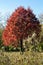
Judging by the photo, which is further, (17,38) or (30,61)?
(17,38)

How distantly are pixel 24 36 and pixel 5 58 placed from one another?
91.4 feet

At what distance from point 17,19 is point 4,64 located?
28.6m

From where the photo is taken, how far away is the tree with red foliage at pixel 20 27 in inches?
1334

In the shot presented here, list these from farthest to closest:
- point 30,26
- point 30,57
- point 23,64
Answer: point 30,26
point 30,57
point 23,64

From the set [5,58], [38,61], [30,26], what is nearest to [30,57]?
[38,61]

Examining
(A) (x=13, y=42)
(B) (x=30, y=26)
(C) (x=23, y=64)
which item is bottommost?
(C) (x=23, y=64)

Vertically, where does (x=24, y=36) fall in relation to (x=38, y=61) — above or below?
above

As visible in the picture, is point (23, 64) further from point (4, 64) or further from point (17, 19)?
point (17, 19)

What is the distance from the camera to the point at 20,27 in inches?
1339

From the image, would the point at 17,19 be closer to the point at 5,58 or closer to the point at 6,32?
the point at 6,32

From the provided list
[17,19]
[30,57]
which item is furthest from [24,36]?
[30,57]

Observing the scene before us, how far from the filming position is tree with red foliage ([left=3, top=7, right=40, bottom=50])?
111 ft

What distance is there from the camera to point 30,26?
33781 millimetres

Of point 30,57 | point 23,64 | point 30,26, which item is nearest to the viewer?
point 23,64
